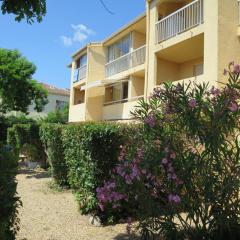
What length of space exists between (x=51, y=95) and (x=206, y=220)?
52.6 m

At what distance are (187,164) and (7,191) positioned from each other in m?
2.61

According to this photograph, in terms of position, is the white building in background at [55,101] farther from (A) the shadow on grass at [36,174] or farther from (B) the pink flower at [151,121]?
(B) the pink flower at [151,121]

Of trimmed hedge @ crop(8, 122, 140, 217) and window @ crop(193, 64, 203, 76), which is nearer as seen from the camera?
trimmed hedge @ crop(8, 122, 140, 217)

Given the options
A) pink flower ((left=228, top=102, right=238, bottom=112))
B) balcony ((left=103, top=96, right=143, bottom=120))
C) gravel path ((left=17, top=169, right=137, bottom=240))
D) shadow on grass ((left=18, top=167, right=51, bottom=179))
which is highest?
balcony ((left=103, top=96, right=143, bottom=120))

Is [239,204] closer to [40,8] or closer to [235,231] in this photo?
[235,231]

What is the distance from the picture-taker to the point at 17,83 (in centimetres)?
2458

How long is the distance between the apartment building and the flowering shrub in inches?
85.6

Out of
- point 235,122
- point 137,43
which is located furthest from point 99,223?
point 137,43

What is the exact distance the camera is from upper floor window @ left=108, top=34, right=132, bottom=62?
25.7 metres

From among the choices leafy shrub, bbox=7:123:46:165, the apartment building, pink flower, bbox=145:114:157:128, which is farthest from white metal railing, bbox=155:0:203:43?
pink flower, bbox=145:114:157:128

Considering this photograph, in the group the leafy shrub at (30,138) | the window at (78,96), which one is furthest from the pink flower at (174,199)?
the window at (78,96)

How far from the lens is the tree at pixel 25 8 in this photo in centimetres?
434

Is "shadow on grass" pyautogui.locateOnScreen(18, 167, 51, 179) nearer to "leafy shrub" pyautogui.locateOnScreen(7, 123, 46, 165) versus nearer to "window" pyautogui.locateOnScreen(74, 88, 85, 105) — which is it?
"leafy shrub" pyautogui.locateOnScreen(7, 123, 46, 165)

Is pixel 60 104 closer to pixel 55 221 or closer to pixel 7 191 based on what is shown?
pixel 55 221
